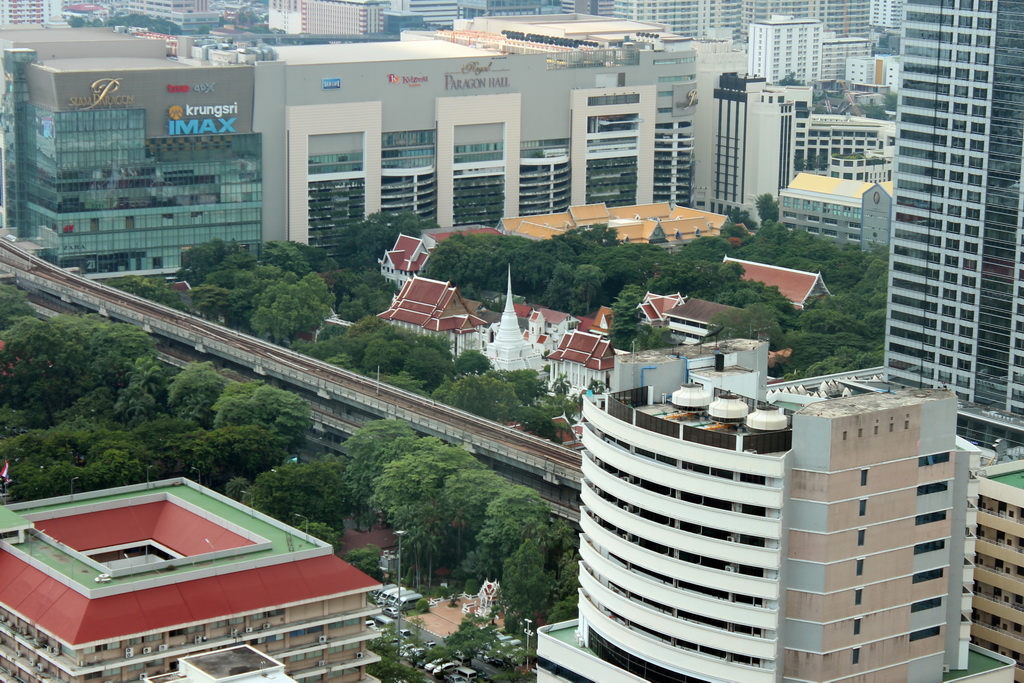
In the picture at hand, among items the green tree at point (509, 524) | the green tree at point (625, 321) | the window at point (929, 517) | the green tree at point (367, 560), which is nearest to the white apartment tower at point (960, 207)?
the green tree at point (509, 524)

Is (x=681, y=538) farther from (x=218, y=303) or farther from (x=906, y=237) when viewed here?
(x=218, y=303)

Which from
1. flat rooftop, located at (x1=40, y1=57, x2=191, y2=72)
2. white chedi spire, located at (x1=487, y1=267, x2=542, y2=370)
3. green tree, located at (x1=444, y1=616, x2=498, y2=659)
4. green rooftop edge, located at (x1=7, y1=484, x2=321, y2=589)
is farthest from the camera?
flat rooftop, located at (x1=40, y1=57, x2=191, y2=72)

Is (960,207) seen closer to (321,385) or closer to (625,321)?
(625,321)

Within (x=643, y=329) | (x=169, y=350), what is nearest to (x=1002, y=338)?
(x=643, y=329)

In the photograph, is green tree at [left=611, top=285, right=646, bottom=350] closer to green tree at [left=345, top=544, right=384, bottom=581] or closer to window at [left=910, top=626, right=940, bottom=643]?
green tree at [left=345, top=544, right=384, bottom=581]

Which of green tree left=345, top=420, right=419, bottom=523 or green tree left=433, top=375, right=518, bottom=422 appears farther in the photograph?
green tree left=433, top=375, right=518, bottom=422

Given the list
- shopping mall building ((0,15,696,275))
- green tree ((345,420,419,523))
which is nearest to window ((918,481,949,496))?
green tree ((345,420,419,523))
